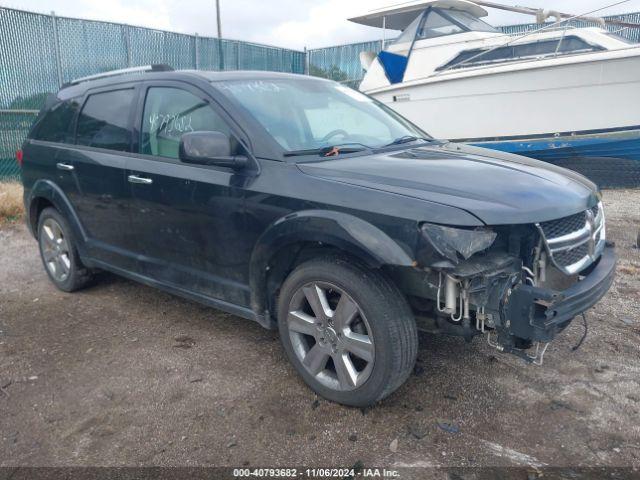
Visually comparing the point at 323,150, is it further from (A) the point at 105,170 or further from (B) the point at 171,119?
(A) the point at 105,170

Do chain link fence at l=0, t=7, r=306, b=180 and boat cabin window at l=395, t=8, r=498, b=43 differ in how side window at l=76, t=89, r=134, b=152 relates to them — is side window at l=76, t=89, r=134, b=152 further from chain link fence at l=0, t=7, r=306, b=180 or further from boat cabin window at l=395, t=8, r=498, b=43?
boat cabin window at l=395, t=8, r=498, b=43

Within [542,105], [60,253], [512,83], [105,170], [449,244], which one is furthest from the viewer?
[512,83]

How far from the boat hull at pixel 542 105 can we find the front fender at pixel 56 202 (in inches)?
260

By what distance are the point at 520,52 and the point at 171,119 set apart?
22.9 ft

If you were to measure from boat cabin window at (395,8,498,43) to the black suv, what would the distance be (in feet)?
20.7

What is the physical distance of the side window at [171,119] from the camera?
3.38m

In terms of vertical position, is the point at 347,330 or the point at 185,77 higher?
the point at 185,77

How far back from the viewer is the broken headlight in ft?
7.73

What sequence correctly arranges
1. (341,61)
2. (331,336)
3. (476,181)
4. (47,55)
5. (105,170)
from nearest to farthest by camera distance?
(476,181) < (331,336) < (105,170) < (47,55) < (341,61)

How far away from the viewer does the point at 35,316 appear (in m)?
4.26

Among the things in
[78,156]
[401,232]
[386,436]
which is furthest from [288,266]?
[78,156]

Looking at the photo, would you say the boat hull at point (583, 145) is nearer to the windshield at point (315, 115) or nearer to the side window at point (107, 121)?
the windshield at point (315, 115)

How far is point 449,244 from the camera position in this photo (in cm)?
237

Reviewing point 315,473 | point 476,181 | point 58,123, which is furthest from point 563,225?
point 58,123
